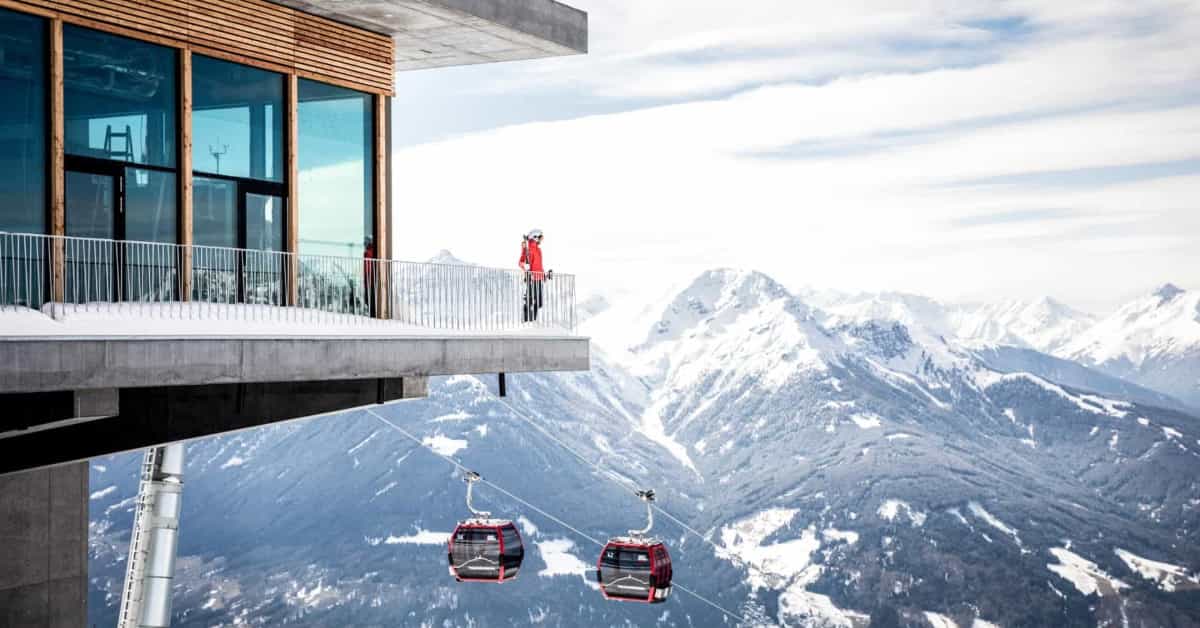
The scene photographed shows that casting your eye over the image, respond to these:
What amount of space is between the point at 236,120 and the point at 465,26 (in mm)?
5458

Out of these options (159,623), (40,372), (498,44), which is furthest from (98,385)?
(159,623)

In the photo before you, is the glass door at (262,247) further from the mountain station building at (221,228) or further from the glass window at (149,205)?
the glass window at (149,205)

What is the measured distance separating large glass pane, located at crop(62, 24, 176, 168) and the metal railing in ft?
5.17

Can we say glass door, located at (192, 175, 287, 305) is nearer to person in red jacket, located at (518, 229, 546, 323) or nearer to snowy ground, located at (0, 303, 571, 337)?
snowy ground, located at (0, 303, 571, 337)

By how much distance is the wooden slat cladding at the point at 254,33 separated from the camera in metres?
23.1

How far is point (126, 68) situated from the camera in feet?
76.9

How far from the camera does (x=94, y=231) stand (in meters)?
22.9

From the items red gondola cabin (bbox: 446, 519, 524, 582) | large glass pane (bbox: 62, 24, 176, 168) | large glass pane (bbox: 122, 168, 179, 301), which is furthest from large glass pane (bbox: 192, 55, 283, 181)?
red gondola cabin (bbox: 446, 519, 524, 582)

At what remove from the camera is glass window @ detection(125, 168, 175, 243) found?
23.5 meters

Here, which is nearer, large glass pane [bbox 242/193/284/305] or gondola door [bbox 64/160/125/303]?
gondola door [bbox 64/160/125/303]

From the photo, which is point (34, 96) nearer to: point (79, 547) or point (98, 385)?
point (98, 385)

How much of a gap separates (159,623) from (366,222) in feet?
42.7

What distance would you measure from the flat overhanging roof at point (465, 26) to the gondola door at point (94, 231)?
193 inches

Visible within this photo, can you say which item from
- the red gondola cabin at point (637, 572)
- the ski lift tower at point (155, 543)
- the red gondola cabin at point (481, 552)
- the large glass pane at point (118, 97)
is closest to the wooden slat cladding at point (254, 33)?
the large glass pane at point (118, 97)
